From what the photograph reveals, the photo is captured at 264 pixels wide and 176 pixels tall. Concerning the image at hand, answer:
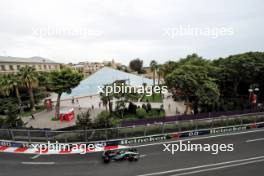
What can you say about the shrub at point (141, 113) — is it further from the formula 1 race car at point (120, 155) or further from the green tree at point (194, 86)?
the formula 1 race car at point (120, 155)

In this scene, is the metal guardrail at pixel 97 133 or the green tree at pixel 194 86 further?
the green tree at pixel 194 86

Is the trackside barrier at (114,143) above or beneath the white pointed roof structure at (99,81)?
beneath

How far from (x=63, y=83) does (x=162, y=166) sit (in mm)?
22526

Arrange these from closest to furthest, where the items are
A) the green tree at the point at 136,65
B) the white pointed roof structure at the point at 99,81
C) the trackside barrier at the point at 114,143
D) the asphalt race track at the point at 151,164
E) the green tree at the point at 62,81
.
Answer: the asphalt race track at the point at 151,164 → the trackside barrier at the point at 114,143 → the green tree at the point at 62,81 → the white pointed roof structure at the point at 99,81 → the green tree at the point at 136,65

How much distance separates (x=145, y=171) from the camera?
13.5 meters

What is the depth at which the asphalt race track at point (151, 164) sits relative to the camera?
13367mm

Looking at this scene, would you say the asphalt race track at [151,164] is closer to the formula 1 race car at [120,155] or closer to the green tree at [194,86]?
the formula 1 race car at [120,155]

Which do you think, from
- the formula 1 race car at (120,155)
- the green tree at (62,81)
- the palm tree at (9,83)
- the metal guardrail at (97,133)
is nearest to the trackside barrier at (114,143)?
the metal guardrail at (97,133)

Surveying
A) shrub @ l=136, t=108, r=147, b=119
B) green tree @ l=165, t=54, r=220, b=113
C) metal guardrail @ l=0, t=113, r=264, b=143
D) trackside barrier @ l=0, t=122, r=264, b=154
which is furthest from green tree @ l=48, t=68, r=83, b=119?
green tree @ l=165, t=54, r=220, b=113

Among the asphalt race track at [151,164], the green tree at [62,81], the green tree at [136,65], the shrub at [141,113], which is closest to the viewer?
the asphalt race track at [151,164]

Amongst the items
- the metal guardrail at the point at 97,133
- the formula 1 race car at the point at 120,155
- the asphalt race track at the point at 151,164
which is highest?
the metal guardrail at the point at 97,133

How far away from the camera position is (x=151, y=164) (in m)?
14.6

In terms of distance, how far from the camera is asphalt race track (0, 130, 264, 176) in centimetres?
1337

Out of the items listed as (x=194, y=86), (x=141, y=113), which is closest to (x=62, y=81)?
(x=141, y=113)
